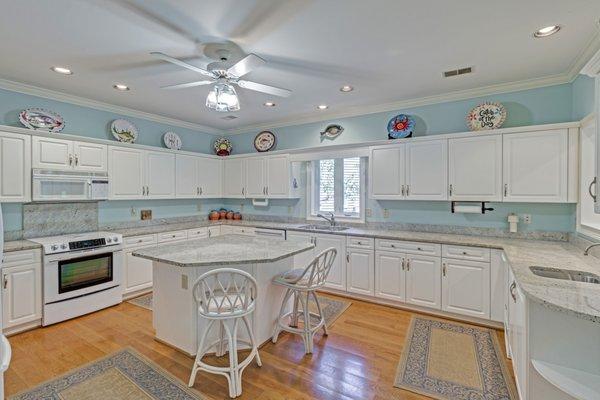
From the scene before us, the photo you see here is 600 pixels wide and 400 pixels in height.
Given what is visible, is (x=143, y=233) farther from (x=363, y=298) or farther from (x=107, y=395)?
(x=363, y=298)

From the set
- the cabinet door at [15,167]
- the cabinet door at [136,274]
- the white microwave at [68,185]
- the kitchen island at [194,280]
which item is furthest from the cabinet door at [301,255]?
the cabinet door at [15,167]

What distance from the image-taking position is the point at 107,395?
7.09 feet

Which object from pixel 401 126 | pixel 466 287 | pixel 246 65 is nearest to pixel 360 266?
pixel 466 287

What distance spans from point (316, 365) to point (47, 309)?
296cm

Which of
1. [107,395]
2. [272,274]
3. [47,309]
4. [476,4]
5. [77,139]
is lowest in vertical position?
[107,395]

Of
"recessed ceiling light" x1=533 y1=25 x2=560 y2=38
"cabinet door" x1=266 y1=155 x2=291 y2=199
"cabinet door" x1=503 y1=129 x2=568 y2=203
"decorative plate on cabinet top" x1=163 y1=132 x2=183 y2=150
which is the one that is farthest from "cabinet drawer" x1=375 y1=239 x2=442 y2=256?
"decorative plate on cabinet top" x1=163 y1=132 x2=183 y2=150

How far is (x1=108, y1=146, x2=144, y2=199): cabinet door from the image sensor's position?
4086 millimetres

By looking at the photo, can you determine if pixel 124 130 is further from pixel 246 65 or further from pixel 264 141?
pixel 246 65

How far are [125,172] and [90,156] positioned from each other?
48 cm

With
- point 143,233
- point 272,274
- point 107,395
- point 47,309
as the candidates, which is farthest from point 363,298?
point 47,309

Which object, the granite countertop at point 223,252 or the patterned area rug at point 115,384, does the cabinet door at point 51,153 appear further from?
the patterned area rug at point 115,384

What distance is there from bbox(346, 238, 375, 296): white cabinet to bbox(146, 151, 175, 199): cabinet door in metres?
3.01

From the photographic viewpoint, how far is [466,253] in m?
3.26

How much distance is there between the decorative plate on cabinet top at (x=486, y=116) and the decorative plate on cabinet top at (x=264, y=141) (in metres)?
3.11
